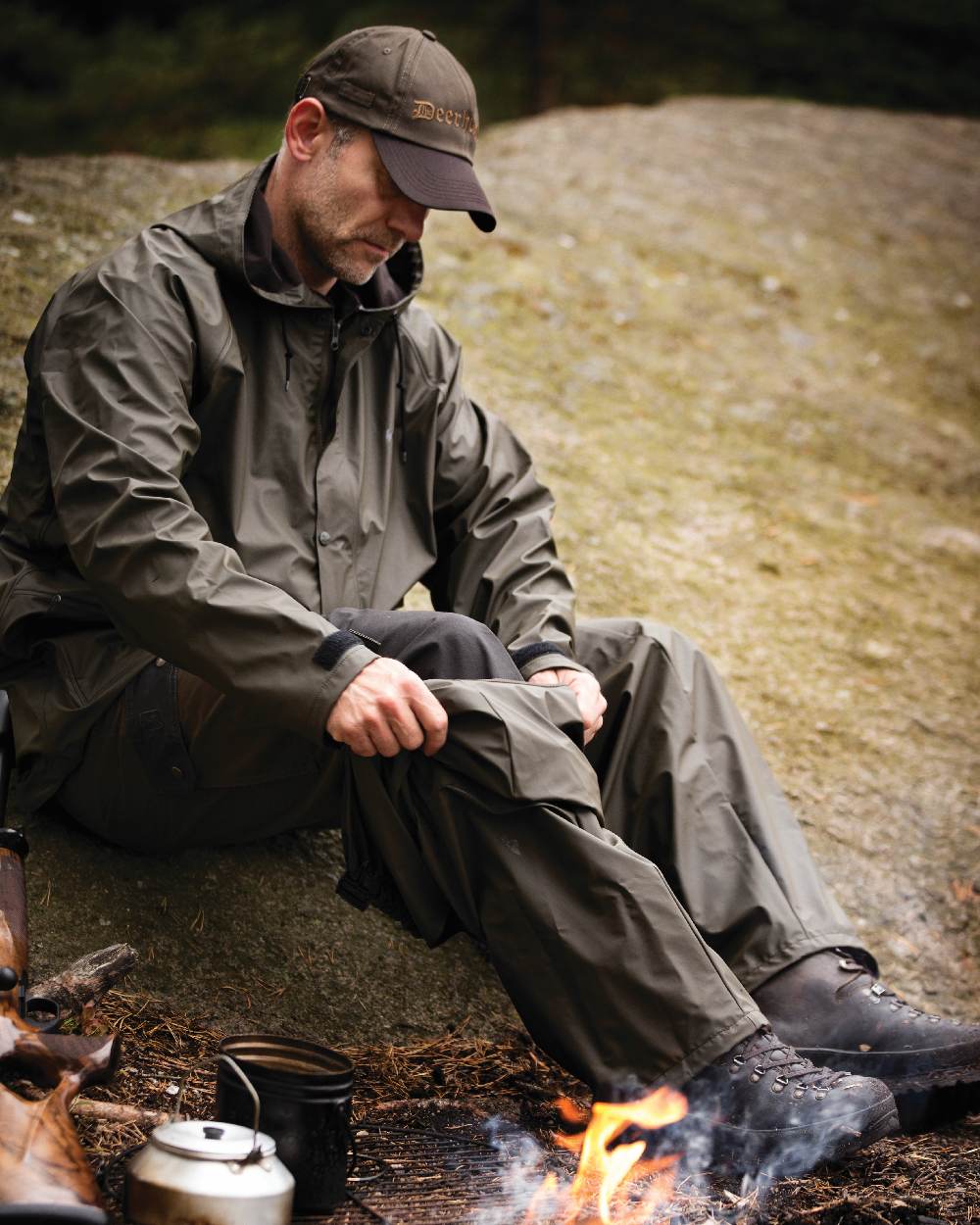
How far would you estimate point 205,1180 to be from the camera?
5.63 feet

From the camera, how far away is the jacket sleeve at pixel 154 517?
2211 mm

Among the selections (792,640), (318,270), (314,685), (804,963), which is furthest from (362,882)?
(792,640)

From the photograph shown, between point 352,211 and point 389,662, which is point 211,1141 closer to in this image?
point 389,662

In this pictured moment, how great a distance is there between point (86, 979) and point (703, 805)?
139 centimetres

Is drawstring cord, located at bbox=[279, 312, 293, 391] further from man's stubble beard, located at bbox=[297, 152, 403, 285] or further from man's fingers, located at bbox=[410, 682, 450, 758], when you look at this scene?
man's fingers, located at bbox=[410, 682, 450, 758]

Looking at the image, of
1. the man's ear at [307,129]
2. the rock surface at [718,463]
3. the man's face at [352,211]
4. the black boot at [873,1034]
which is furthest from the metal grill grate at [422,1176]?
the man's ear at [307,129]

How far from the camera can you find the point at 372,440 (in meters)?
3.01

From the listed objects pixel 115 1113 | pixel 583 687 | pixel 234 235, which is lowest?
pixel 115 1113

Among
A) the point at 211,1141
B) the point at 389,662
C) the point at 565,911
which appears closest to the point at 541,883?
the point at 565,911

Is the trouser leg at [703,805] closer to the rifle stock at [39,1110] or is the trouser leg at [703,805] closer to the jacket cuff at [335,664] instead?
the jacket cuff at [335,664]

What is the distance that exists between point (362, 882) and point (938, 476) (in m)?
4.76

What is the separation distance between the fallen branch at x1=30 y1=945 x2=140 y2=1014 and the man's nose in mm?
1678

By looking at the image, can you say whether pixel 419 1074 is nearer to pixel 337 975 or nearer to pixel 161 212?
pixel 337 975

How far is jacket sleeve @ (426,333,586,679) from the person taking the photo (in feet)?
9.96
